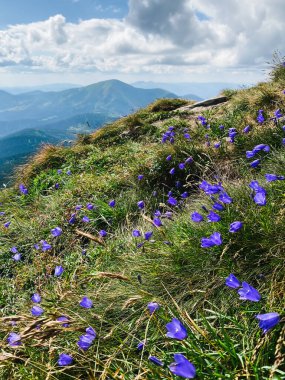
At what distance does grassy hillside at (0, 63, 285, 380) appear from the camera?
2.70 meters

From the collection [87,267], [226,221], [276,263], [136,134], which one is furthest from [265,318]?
[136,134]

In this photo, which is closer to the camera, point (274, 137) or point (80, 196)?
point (274, 137)

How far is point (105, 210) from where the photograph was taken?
23.5 ft

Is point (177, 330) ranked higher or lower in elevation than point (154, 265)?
higher

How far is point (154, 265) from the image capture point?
13.6ft

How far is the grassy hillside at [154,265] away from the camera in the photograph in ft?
8.86

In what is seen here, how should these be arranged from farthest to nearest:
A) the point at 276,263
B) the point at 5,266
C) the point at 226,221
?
the point at 5,266, the point at 226,221, the point at 276,263

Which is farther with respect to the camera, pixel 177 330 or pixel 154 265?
pixel 154 265

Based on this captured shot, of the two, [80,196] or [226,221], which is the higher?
[226,221]

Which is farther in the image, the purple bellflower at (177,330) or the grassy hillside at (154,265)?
the grassy hillside at (154,265)

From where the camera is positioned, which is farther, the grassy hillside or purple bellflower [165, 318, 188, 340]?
the grassy hillside

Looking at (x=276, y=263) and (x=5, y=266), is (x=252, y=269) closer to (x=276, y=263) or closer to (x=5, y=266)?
(x=276, y=263)

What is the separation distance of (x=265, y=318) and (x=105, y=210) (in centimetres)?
536

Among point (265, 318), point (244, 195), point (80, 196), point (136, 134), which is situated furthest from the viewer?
point (136, 134)
